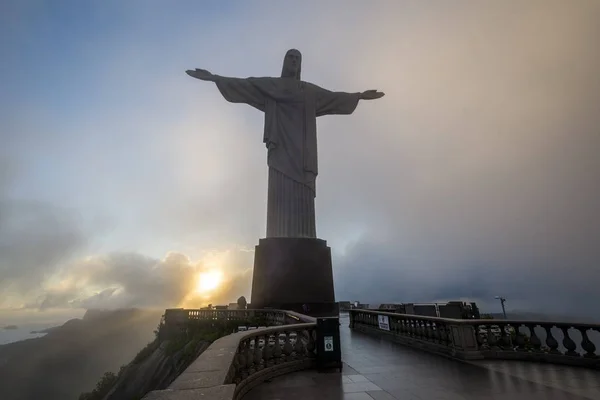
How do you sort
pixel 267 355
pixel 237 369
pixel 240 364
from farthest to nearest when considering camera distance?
1. pixel 267 355
2. pixel 240 364
3. pixel 237 369

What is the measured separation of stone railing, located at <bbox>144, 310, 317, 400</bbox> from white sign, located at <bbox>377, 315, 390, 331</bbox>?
4.44m

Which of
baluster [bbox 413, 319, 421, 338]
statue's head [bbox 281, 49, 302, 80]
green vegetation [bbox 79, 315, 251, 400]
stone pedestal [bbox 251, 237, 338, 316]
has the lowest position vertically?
green vegetation [bbox 79, 315, 251, 400]

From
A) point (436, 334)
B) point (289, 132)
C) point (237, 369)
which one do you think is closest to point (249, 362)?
point (237, 369)

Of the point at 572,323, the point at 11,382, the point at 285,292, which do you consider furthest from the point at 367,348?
the point at 11,382

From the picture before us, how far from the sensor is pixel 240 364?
215 inches

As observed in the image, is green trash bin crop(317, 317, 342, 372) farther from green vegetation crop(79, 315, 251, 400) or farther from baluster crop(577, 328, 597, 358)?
green vegetation crop(79, 315, 251, 400)

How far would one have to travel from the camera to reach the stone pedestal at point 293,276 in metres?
17.7

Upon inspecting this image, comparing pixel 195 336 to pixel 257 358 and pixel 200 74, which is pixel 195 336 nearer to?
pixel 257 358

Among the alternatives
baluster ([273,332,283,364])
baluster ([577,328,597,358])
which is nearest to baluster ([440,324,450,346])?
baluster ([577,328,597,358])

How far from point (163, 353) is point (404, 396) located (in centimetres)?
1913

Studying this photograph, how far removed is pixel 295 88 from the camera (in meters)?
22.4

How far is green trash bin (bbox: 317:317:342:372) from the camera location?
7.02 m

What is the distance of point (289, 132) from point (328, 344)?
16651 millimetres

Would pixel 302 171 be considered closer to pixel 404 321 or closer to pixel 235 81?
pixel 235 81
